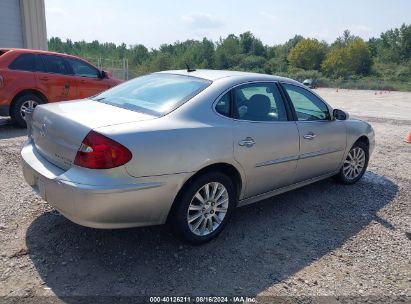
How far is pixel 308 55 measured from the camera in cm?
9444

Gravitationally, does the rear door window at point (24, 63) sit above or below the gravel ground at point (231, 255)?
above

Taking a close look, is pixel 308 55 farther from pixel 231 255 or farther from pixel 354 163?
pixel 231 255

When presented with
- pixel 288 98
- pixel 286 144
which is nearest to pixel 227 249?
pixel 286 144

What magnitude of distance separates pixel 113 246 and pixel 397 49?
102 metres

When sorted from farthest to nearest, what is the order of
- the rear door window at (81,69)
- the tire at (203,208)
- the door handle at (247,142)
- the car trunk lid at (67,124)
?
the rear door window at (81,69) < the door handle at (247,142) < the tire at (203,208) < the car trunk lid at (67,124)

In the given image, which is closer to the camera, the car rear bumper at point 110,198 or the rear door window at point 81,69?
the car rear bumper at point 110,198

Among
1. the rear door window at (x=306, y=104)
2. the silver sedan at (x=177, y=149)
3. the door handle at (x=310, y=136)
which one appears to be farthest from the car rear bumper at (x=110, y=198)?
the rear door window at (x=306, y=104)

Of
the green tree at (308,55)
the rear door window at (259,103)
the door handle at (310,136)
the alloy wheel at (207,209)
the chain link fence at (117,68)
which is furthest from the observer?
the green tree at (308,55)

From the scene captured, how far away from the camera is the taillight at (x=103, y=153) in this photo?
290 cm

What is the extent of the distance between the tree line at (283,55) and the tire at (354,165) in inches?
2863

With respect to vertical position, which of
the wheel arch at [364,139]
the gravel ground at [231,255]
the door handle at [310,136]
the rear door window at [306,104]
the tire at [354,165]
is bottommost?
the gravel ground at [231,255]

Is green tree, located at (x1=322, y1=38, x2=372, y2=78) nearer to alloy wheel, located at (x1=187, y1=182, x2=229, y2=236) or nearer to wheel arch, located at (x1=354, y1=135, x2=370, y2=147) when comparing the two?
wheel arch, located at (x1=354, y1=135, x2=370, y2=147)

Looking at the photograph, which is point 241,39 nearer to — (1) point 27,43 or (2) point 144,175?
(1) point 27,43

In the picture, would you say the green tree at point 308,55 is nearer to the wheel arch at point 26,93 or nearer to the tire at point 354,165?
the wheel arch at point 26,93
